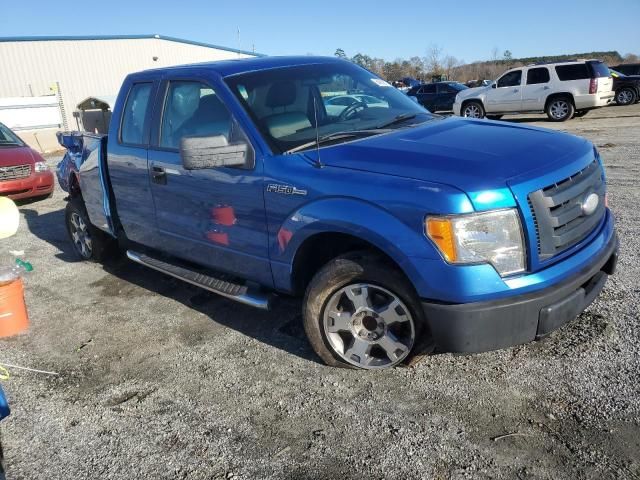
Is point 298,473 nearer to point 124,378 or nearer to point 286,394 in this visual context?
point 286,394

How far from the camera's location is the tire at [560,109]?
17.0 metres

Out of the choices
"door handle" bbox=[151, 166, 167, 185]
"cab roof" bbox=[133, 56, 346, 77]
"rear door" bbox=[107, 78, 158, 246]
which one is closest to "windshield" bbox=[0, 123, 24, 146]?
"rear door" bbox=[107, 78, 158, 246]

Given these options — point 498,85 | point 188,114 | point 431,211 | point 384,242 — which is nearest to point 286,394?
point 384,242

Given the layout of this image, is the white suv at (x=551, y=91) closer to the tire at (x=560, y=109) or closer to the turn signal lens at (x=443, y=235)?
the tire at (x=560, y=109)

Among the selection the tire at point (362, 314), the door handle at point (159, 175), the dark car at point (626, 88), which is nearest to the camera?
the tire at point (362, 314)

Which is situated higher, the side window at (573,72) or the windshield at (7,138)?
the side window at (573,72)

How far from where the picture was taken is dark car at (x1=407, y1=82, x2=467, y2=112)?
23.0 metres

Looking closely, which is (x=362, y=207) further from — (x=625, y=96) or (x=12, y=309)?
(x=625, y=96)

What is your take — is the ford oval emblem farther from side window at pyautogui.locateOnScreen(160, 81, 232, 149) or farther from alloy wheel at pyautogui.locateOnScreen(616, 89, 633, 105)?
alloy wheel at pyautogui.locateOnScreen(616, 89, 633, 105)

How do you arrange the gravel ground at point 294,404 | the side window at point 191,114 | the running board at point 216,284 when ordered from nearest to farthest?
the gravel ground at point 294,404 → the running board at point 216,284 → the side window at point 191,114

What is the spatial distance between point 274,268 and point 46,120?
23.9 meters

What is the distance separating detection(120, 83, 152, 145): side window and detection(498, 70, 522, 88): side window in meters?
16.0

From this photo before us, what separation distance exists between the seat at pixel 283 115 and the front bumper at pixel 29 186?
291 inches

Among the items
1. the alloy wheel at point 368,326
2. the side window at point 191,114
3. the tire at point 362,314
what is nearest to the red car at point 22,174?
the side window at point 191,114
